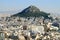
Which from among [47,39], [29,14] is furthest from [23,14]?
[47,39]

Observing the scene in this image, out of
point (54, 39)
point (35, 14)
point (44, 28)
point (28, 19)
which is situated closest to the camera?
point (54, 39)

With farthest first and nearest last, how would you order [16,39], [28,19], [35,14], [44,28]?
[35,14] < [28,19] < [44,28] < [16,39]

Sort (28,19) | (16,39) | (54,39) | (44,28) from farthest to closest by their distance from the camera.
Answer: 1. (28,19)
2. (44,28)
3. (54,39)
4. (16,39)

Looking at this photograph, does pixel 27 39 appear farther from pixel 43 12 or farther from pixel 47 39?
pixel 43 12

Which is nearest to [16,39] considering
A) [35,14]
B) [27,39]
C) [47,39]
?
[27,39]

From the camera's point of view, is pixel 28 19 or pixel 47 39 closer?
pixel 47 39

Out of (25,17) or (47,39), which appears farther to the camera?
(25,17)

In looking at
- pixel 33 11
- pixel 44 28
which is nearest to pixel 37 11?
pixel 33 11

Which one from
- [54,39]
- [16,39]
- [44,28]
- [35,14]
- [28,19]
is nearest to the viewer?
[16,39]

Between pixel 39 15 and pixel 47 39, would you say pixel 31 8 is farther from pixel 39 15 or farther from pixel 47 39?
pixel 47 39
